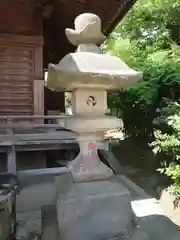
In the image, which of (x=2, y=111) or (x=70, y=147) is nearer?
(x=70, y=147)

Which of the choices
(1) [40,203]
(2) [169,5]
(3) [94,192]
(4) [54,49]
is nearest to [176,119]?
(3) [94,192]

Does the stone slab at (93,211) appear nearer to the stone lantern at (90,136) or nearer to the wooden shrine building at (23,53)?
the stone lantern at (90,136)

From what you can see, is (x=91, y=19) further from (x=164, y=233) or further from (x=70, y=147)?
(x=70, y=147)

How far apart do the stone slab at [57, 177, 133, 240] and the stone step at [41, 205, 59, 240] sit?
0.14m

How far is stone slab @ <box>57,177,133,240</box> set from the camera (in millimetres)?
3074

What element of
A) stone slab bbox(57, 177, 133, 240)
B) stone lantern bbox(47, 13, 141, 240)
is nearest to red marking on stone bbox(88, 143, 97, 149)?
stone lantern bbox(47, 13, 141, 240)

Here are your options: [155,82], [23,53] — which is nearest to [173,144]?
[155,82]

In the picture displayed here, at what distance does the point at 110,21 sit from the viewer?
7664 millimetres

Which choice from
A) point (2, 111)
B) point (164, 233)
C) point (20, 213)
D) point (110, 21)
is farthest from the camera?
point (110, 21)

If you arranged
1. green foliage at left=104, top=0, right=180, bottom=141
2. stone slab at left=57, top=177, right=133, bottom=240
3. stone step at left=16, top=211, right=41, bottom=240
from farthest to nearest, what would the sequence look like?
green foliage at left=104, top=0, right=180, bottom=141 < stone step at left=16, top=211, right=41, bottom=240 < stone slab at left=57, top=177, right=133, bottom=240

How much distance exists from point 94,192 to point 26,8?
454 cm

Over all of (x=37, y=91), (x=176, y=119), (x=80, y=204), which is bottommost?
(x=80, y=204)

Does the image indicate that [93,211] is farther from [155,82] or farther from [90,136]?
[155,82]

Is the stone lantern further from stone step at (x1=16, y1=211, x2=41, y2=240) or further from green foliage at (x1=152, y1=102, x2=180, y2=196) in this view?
green foliage at (x1=152, y1=102, x2=180, y2=196)
